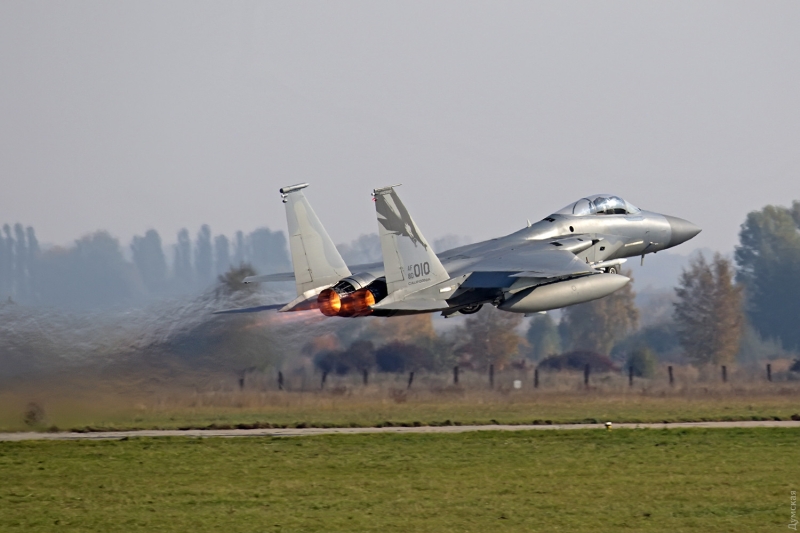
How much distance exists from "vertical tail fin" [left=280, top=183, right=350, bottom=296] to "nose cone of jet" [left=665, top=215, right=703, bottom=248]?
32.0ft

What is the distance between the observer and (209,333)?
27.9 metres

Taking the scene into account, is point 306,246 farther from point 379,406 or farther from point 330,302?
point 379,406

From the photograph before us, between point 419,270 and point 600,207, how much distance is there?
23.9 ft

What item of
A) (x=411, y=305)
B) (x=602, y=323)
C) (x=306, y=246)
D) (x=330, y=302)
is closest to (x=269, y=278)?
(x=306, y=246)

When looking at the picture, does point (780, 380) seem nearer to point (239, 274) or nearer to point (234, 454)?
point (239, 274)

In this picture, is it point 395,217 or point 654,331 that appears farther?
point 654,331

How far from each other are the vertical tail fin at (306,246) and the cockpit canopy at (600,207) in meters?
6.69

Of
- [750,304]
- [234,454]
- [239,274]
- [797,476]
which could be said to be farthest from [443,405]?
[750,304]

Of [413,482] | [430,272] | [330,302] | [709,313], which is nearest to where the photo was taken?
[413,482]

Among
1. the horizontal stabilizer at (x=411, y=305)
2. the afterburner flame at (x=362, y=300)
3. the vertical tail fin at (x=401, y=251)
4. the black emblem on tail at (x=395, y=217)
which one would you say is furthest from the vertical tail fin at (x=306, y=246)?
the black emblem on tail at (x=395, y=217)

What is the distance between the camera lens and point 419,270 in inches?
918

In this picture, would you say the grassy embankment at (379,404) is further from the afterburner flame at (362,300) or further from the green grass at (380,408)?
the afterburner flame at (362,300)

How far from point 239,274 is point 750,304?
3663 centimetres

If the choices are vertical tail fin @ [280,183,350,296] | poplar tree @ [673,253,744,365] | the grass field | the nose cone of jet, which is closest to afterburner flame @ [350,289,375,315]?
vertical tail fin @ [280,183,350,296]
